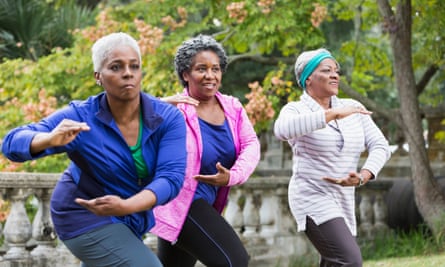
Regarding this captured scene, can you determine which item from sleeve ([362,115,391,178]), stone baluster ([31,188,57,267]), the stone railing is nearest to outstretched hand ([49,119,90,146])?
sleeve ([362,115,391,178])

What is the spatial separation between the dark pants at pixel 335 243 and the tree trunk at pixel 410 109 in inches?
203

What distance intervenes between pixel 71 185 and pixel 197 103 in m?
1.28

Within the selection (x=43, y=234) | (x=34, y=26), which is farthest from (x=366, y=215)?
(x=34, y=26)

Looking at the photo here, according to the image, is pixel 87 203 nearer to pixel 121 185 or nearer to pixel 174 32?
pixel 121 185

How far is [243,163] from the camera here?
193 inches

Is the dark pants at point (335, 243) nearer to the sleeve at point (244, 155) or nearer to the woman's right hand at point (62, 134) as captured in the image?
the sleeve at point (244, 155)

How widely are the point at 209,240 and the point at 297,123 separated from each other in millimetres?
982

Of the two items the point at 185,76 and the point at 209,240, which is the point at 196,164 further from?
the point at 185,76

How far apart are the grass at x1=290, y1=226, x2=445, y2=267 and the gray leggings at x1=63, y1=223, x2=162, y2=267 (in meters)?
5.04

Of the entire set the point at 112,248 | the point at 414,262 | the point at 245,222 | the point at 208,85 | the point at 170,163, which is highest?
the point at 208,85

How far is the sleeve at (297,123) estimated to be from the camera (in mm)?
5109

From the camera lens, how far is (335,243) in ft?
17.0

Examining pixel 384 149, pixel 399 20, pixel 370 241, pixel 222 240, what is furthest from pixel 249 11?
pixel 222 240

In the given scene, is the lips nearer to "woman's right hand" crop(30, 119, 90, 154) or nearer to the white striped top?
the white striped top
